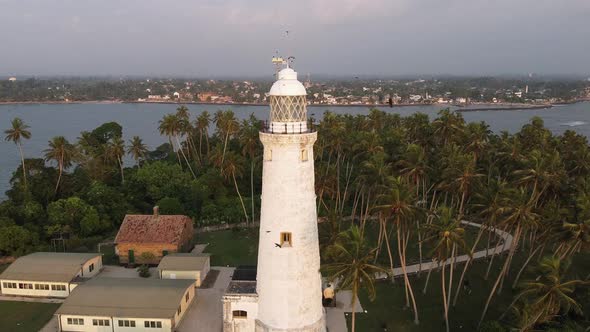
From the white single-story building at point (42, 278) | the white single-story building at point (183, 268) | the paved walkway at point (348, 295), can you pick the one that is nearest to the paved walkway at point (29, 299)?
the white single-story building at point (42, 278)

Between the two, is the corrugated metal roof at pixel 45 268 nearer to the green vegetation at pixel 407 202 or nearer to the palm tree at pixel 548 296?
the green vegetation at pixel 407 202

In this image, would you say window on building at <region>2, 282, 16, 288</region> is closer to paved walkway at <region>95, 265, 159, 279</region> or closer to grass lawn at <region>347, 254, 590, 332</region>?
paved walkway at <region>95, 265, 159, 279</region>

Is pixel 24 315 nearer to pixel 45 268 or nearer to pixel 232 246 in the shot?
pixel 45 268

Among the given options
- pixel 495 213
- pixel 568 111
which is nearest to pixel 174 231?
pixel 495 213

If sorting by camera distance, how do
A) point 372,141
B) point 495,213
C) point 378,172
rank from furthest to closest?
point 372,141 → point 378,172 → point 495,213

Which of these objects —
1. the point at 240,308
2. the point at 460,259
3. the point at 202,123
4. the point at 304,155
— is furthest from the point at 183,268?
the point at 202,123

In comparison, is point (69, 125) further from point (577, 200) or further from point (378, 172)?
point (577, 200)
